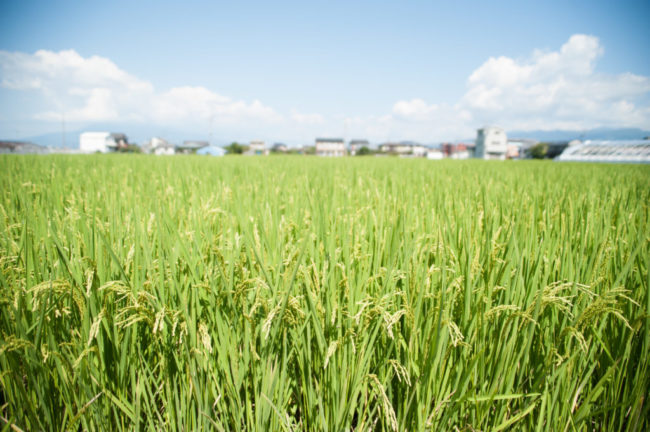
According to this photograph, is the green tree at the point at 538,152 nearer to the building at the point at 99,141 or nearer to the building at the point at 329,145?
the building at the point at 329,145

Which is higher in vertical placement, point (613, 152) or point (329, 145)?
point (329, 145)

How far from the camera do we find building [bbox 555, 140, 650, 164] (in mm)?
23359

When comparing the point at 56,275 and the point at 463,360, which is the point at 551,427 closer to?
→ the point at 463,360

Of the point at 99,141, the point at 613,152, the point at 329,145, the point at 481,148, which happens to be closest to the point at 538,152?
the point at 481,148

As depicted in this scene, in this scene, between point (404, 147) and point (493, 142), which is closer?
point (493, 142)

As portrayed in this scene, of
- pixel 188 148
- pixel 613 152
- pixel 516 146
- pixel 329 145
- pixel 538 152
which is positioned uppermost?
pixel 516 146

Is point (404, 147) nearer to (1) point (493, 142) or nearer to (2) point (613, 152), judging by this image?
(1) point (493, 142)

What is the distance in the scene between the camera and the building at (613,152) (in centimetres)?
2336

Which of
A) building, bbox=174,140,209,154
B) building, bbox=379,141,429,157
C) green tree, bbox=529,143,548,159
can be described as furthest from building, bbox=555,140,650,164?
building, bbox=379,141,429,157

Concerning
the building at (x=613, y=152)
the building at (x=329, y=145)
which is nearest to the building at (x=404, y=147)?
the building at (x=329, y=145)

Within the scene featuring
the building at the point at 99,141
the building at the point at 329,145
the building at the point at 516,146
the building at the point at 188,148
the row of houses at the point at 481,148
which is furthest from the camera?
the building at the point at 329,145

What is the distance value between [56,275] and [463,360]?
1439 millimetres

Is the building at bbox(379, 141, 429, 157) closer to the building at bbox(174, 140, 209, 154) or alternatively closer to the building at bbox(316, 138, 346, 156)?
the building at bbox(316, 138, 346, 156)

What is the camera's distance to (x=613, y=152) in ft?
83.4
